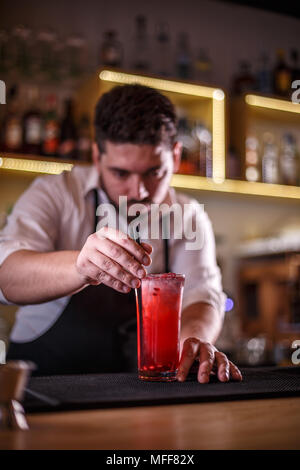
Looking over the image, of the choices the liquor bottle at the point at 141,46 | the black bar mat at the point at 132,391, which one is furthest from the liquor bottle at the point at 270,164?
the black bar mat at the point at 132,391

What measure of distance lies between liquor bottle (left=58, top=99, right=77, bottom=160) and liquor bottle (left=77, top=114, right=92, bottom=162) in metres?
→ 0.03

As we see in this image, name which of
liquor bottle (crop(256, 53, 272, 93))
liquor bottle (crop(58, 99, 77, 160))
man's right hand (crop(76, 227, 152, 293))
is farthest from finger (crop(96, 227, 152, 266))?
liquor bottle (crop(256, 53, 272, 93))

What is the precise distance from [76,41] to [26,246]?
5.81 ft

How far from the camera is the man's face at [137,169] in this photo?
1.59 meters

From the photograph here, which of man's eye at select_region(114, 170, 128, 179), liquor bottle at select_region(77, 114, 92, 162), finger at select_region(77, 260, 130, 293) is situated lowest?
finger at select_region(77, 260, 130, 293)

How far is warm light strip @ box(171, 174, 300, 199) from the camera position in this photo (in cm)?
289

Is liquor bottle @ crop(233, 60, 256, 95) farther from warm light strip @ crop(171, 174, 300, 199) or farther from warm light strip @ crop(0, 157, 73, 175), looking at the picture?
warm light strip @ crop(0, 157, 73, 175)

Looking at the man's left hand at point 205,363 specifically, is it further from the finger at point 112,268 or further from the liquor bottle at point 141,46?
the liquor bottle at point 141,46

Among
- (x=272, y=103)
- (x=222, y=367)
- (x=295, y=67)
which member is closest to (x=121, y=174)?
(x=222, y=367)

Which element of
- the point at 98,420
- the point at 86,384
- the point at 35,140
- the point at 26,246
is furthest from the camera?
the point at 35,140

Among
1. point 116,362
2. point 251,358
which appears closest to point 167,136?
point 116,362

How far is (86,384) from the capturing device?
3.11ft
